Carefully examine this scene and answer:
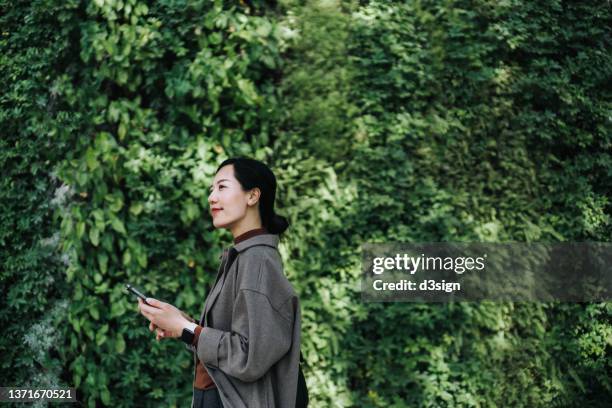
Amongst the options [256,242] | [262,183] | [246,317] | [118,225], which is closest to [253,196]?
[262,183]

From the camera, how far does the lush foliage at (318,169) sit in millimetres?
3664

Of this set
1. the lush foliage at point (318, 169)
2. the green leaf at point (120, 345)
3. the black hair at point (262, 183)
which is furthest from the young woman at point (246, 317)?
the green leaf at point (120, 345)

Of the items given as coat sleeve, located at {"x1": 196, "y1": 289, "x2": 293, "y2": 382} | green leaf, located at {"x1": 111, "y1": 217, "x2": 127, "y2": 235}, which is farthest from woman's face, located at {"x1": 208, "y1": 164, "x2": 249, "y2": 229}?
green leaf, located at {"x1": 111, "y1": 217, "x2": 127, "y2": 235}

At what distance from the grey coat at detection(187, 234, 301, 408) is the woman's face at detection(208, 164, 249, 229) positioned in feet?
0.29

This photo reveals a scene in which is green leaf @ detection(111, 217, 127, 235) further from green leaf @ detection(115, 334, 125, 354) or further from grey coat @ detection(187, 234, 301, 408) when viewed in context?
grey coat @ detection(187, 234, 301, 408)

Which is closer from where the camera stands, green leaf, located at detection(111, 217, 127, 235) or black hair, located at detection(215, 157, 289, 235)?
black hair, located at detection(215, 157, 289, 235)

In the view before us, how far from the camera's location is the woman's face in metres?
2.05

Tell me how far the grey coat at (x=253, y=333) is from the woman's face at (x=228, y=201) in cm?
9

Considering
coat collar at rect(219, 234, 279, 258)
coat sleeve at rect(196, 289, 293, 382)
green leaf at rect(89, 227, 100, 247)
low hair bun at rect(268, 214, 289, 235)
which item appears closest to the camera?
coat sleeve at rect(196, 289, 293, 382)

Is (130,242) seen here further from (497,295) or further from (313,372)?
(497,295)

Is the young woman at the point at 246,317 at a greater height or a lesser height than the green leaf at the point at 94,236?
greater

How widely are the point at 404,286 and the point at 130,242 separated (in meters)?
1.57

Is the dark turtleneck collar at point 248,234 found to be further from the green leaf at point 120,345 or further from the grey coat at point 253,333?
the green leaf at point 120,345

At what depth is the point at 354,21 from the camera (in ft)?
12.8
